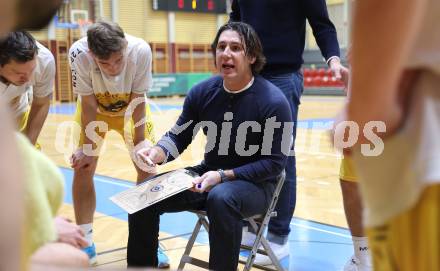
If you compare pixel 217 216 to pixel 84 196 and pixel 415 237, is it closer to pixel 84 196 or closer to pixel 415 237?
pixel 84 196

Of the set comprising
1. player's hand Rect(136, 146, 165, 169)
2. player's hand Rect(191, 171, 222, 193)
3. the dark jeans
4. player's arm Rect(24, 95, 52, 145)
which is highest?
player's arm Rect(24, 95, 52, 145)

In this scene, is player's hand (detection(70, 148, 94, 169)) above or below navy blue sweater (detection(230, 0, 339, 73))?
below

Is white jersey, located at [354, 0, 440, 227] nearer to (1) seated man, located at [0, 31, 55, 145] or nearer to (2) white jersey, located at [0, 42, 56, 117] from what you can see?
(1) seated man, located at [0, 31, 55, 145]

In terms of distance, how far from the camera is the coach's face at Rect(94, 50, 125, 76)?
339cm

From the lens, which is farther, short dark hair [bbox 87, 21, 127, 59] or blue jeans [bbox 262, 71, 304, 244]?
blue jeans [bbox 262, 71, 304, 244]

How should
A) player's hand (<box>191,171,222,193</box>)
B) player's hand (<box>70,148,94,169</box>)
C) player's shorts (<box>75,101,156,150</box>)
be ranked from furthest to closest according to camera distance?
player's shorts (<box>75,101,156,150</box>) → player's hand (<box>70,148,94,169</box>) → player's hand (<box>191,171,222,193</box>)

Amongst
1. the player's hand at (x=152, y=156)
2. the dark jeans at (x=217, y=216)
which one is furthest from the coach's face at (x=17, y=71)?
the dark jeans at (x=217, y=216)

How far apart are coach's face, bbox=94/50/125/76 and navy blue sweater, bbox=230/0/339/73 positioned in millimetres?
879

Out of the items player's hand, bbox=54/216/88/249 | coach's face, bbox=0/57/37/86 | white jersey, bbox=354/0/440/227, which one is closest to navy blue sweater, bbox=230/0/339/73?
coach's face, bbox=0/57/37/86

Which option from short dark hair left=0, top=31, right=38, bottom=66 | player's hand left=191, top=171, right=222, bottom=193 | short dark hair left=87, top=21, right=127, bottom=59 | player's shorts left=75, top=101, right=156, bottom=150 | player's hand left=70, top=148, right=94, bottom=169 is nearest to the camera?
player's hand left=191, top=171, right=222, bottom=193

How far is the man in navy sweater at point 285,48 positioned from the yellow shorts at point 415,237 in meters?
2.61

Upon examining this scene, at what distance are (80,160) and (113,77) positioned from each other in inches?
22.7

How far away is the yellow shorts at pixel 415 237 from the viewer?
832mm

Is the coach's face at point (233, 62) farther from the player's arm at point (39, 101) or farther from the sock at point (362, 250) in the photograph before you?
the player's arm at point (39, 101)
